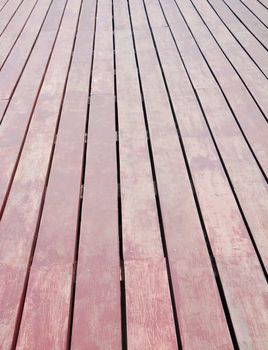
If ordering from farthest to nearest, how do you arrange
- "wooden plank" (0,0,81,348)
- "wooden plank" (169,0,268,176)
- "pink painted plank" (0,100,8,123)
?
1. "pink painted plank" (0,100,8,123)
2. "wooden plank" (169,0,268,176)
3. "wooden plank" (0,0,81,348)

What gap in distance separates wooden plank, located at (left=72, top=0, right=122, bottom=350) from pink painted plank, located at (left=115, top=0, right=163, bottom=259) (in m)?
0.04

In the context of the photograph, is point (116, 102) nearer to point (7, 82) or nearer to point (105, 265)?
point (7, 82)

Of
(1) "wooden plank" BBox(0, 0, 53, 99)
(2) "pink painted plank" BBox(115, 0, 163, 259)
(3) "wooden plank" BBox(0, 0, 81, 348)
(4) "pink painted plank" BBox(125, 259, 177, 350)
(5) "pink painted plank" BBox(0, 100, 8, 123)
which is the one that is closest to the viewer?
(4) "pink painted plank" BBox(125, 259, 177, 350)

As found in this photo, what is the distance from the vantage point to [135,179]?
153 cm

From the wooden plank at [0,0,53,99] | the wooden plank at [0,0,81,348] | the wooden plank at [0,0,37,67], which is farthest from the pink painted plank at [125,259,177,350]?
the wooden plank at [0,0,37,67]

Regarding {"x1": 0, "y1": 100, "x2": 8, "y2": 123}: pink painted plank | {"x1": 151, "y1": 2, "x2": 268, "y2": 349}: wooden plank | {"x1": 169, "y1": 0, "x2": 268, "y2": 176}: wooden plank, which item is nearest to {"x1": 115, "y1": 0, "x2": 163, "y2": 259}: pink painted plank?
{"x1": 151, "y1": 2, "x2": 268, "y2": 349}: wooden plank

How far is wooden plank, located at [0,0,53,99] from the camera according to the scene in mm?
2262

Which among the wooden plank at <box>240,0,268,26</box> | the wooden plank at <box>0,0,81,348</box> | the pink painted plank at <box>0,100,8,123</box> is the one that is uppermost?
the wooden plank at <box>240,0,268,26</box>

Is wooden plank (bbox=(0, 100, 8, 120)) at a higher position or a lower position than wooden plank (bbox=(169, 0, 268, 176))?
lower

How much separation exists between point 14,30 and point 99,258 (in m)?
2.43

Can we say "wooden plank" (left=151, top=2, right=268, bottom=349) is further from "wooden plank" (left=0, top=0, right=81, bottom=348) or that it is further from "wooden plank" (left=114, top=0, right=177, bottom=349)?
"wooden plank" (left=0, top=0, right=81, bottom=348)

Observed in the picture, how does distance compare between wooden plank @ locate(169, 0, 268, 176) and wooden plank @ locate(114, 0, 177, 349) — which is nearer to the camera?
wooden plank @ locate(114, 0, 177, 349)

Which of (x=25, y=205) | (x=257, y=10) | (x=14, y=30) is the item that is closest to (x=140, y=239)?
(x=25, y=205)

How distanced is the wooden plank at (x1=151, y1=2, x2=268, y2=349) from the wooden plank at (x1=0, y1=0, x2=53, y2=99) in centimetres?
95
